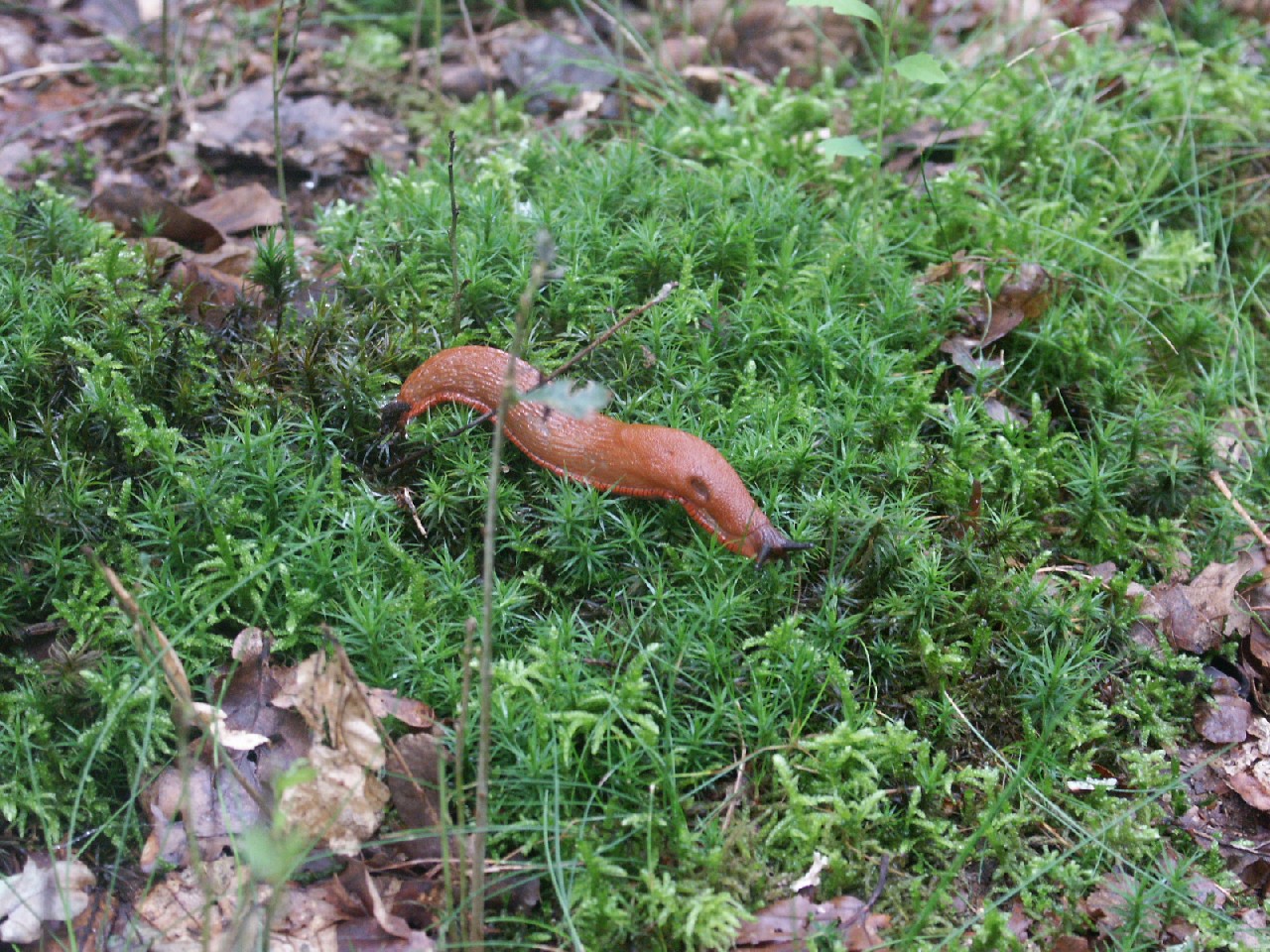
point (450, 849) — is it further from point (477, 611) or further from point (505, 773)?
point (477, 611)

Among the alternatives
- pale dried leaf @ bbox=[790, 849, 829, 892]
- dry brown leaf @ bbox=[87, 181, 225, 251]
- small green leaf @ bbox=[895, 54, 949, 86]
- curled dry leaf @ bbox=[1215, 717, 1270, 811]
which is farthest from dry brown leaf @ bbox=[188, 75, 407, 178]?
curled dry leaf @ bbox=[1215, 717, 1270, 811]

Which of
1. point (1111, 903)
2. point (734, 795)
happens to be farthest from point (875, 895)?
point (1111, 903)

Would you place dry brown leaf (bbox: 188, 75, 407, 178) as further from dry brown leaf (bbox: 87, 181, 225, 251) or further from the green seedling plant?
the green seedling plant

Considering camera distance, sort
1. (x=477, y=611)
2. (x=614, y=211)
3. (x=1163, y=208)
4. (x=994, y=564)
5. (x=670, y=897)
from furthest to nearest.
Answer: (x=1163, y=208) < (x=614, y=211) < (x=994, y=564) < (x=477, y=611) < (x=670, y=897)

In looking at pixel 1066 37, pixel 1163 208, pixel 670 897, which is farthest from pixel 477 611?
pixel 1066 37

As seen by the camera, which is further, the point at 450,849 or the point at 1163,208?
the point at 1163,208

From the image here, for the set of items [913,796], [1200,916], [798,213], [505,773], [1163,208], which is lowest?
[1200,916]

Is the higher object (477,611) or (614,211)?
(614,211)
